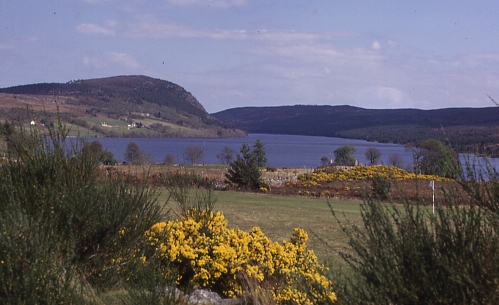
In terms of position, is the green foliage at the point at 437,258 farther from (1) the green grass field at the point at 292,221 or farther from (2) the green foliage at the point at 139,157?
(1) the green grass field at the point at 292,221

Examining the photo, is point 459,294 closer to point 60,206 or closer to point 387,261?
point 387,261

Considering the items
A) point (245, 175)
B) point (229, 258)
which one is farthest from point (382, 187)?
point (245, 175)

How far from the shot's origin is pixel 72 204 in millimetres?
8039

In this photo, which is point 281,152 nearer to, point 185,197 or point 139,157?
point 139,157

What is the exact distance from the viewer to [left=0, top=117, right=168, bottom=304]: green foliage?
7445 millimetres

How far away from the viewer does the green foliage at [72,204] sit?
7445 millimetres

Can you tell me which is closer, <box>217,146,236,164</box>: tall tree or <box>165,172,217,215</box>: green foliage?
<box>165,172,217,215</box>: green foliage

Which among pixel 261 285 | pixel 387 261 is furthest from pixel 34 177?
pixel 387 261

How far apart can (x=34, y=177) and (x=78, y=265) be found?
1546 millimetres

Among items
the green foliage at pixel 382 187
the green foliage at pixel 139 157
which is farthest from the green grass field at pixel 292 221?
the green foliage at pixel 382 187

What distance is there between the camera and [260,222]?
19641mm

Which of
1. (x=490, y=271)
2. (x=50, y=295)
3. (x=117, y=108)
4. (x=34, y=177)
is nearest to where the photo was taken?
(x=490, y=271)

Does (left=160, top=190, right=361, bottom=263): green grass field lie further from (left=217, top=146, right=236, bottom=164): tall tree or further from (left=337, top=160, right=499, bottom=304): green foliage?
(left=217, top=146, right=236, bottom=164): tall tree

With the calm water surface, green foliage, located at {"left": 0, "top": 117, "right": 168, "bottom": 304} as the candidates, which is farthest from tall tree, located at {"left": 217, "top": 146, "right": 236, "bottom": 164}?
green foliage, located at {"left": 0, "top": 117, "right": 168, "bottom": 304}
